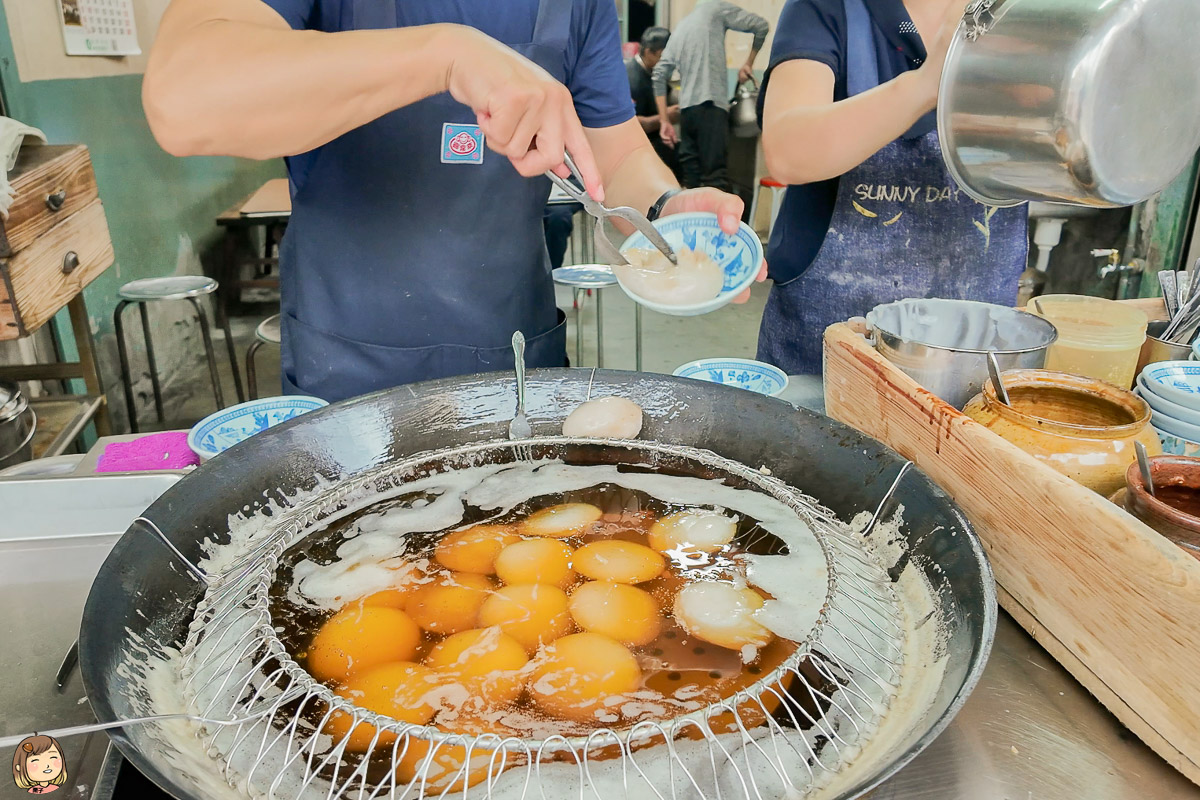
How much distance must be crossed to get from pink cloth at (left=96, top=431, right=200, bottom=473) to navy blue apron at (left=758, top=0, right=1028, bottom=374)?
1.64 metres

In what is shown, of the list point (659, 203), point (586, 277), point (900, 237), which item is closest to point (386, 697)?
point (659, 203)

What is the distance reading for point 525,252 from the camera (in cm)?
194

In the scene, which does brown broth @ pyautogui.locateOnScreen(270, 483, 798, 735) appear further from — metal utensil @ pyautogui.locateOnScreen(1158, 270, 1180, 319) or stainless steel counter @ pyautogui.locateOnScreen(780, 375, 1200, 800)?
metal utensil @ pyautogui.locateOnScreen(1158, 270, 1180, 319)

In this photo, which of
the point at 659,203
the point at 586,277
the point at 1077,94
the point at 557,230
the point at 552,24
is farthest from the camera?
the point at 557,230

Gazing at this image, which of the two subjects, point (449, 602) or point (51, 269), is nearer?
point (449, 602)

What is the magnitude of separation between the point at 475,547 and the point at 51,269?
2.09 metres

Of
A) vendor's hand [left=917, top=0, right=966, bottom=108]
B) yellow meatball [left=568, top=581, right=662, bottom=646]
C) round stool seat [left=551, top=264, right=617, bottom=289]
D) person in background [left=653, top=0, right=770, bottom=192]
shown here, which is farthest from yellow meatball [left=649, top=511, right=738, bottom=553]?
person in background [left=653, top=0, right=770, bottom=192]

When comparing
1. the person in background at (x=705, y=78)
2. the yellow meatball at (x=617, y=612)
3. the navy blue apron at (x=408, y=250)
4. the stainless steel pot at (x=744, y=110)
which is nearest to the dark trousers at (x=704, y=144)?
the person in background at (x=705, y=78)

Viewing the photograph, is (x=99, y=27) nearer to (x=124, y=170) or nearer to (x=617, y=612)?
(x=124, y=170)

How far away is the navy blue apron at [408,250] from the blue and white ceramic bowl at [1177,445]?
52.1 inches

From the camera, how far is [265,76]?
1.22 meters

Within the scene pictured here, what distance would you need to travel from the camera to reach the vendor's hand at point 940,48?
4.47 ft

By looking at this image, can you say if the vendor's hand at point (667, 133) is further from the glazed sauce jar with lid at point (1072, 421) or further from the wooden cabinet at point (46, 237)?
the glazed sauce jar with lid at point (1072, 421)

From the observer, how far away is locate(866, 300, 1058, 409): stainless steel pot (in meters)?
1.20
